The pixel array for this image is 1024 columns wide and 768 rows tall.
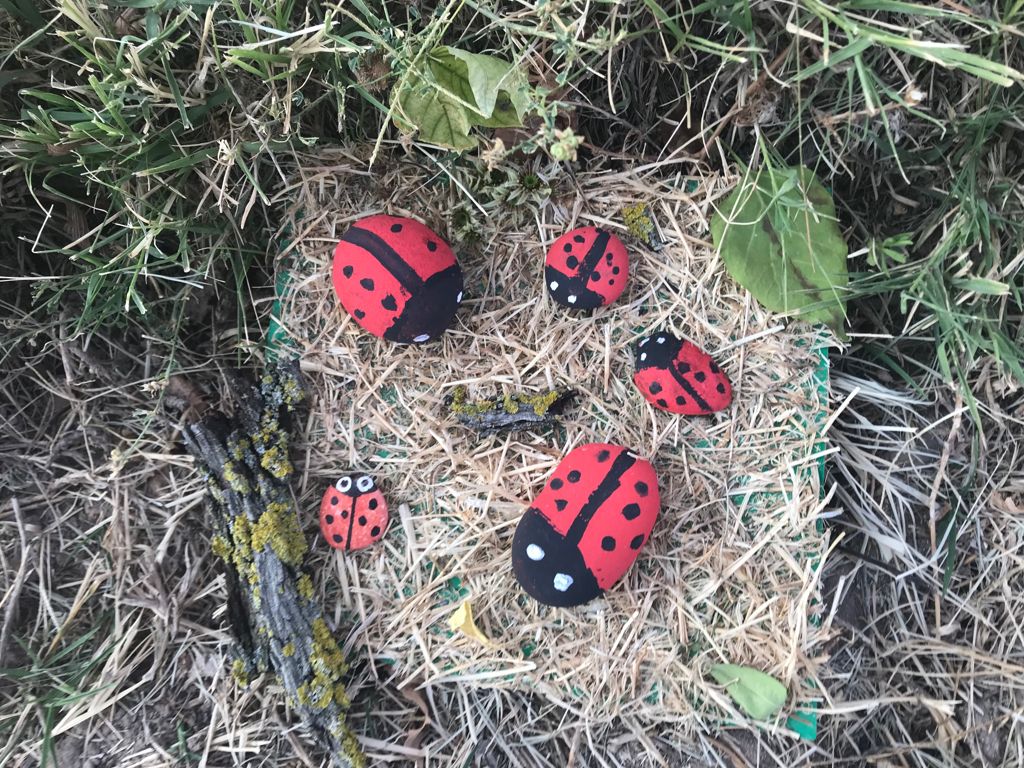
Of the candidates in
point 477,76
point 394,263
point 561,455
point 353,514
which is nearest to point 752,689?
point 561,455

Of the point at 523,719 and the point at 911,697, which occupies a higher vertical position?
the point at 911,697

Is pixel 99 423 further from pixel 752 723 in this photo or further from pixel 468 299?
pixel 752 723

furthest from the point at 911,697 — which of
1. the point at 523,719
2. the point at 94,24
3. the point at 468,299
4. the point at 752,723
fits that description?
the point at 94,24

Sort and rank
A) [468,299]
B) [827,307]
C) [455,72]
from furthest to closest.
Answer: [468,299] → [827,307] → [455,72]

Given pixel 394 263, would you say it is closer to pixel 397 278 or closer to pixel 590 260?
pixel 397 278

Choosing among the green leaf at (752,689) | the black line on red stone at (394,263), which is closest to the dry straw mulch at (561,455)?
the green leaf at (752,689)
